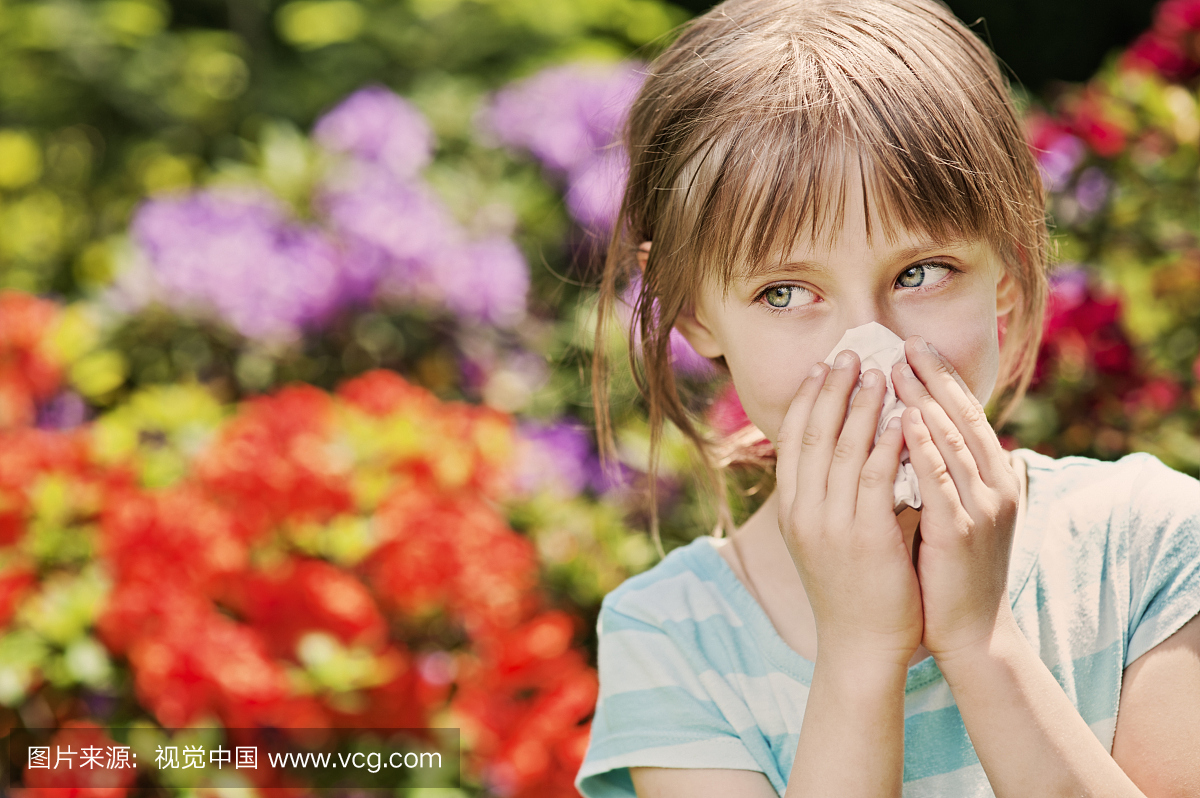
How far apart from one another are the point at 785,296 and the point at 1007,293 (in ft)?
1.23

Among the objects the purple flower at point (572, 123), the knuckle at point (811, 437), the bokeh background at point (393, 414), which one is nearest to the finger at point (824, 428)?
the knuckle at point (811, 437)

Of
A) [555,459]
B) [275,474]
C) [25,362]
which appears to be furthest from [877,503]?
[25,362]

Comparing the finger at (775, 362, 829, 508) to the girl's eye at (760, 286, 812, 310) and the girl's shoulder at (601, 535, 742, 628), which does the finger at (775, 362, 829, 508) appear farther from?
the girl's shoulder at (601, 535, 742, 628)

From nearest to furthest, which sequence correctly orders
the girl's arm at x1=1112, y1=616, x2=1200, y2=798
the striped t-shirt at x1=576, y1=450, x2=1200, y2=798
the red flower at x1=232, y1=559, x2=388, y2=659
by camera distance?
the girl's arm at x1=1112, y1=616, x2=1200, y2=798 < the striped t-shirt at x1=576, y1=450, x2=1200, y2=798 < the red flower at x1=232, y1=559, x2=388, y2=659

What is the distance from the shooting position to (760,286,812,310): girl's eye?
1200mm

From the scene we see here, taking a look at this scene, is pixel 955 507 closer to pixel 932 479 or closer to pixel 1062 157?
pixel 932 479

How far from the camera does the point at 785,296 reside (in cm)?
121

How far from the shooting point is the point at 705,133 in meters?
1.26

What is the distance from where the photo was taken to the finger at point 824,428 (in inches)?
43.6

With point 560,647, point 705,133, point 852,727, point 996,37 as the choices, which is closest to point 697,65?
point 705,133

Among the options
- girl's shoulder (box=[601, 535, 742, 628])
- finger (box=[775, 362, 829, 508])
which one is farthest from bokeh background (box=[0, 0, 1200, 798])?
finger (box=[775, 362, 829, 508])

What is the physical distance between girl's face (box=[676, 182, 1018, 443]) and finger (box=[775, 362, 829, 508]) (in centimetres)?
4

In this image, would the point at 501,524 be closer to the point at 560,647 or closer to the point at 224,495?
the point at 560,647

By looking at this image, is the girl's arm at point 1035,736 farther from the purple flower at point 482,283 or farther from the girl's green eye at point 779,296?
the purple flower at point 482,283
